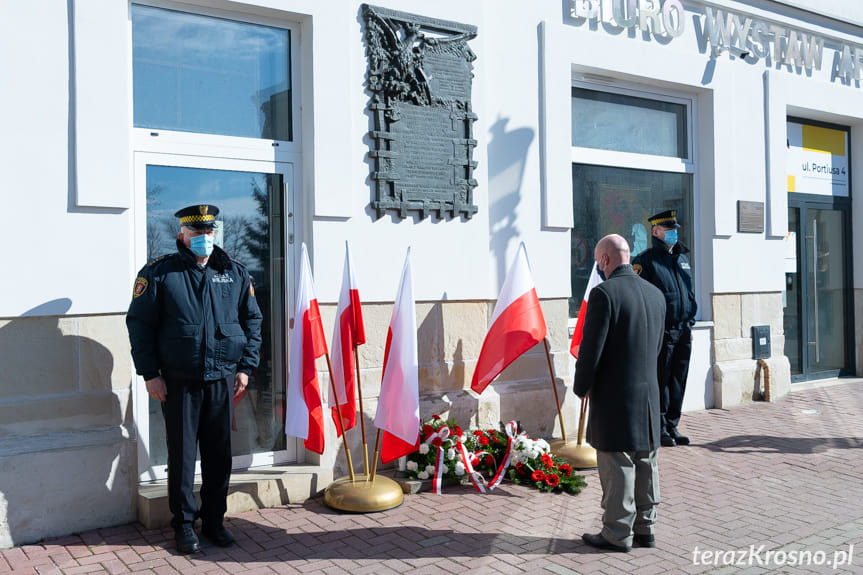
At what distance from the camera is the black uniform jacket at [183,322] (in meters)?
4.68

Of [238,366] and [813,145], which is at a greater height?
[813,145]

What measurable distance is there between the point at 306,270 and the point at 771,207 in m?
6.59

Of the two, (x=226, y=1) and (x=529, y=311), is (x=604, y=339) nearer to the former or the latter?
(x=529, y=311)

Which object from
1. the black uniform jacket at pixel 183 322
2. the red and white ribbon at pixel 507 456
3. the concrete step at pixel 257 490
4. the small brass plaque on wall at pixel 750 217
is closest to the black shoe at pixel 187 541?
the concrete step at pixel 257 490

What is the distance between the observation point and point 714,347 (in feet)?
29.6

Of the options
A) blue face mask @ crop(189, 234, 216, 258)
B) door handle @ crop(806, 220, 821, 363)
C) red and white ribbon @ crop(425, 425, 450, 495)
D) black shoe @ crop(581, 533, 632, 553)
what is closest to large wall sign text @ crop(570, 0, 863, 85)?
door handle @ crop(806, 220, 821, 363)

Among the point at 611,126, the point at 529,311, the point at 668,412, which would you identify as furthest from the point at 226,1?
the point at 668,412

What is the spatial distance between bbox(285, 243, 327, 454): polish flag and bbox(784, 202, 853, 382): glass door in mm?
7532

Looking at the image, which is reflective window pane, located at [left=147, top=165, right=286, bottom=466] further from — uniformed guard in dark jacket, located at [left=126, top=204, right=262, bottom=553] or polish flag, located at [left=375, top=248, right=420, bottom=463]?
polish flag, located at [left=375, top=248, right=420, bottom=463]

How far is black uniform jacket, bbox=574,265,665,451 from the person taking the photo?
4.48 m

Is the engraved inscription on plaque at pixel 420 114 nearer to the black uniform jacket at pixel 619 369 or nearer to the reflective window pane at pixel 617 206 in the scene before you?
the reflective window pane at pixel 617 206

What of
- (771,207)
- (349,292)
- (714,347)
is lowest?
(714,347)

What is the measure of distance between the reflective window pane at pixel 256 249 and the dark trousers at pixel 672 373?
11.7 feet

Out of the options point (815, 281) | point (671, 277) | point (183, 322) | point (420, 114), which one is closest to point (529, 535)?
point (183, 322)
